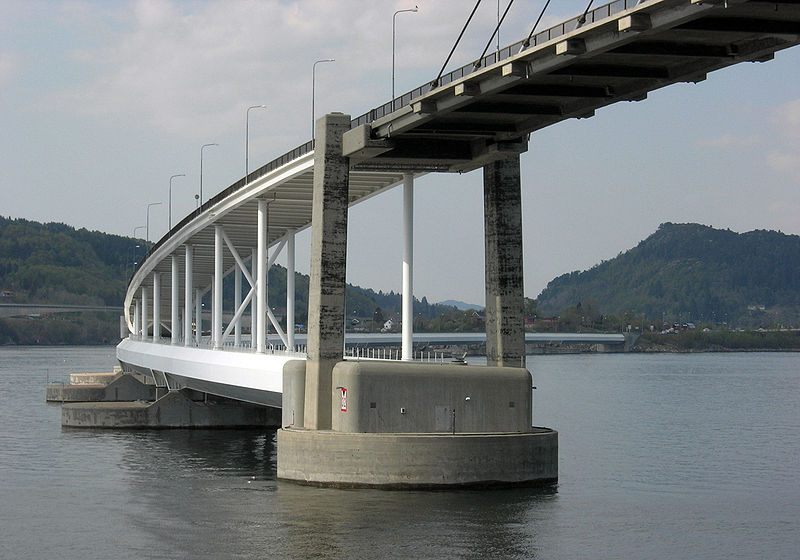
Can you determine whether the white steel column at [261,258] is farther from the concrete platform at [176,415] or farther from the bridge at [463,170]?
the concrete platform at [176,415]

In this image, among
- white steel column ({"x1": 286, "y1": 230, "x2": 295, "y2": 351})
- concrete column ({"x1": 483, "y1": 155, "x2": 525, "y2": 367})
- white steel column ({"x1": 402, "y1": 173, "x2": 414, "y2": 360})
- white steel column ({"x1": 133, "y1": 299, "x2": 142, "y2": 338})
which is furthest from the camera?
white steel column ({"x1": 133, "y1": 299, "x2": 142, "y2": 338})

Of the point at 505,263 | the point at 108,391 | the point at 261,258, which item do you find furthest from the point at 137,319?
the point at 505,263

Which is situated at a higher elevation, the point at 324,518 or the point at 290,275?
the point at 290,275

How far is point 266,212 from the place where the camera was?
66250 millimetres

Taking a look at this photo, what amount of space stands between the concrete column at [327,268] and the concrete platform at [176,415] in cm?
2727

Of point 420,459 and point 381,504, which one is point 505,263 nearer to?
point 420,459

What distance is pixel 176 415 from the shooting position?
77312 mm

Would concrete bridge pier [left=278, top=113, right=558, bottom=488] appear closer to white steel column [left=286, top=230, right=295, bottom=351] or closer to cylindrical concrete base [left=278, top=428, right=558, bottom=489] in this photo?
cylindrical concrete base [left=278, top=428, right=558, bottom=489]

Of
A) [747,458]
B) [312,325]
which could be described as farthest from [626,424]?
[312,325]

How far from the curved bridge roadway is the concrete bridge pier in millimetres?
2265

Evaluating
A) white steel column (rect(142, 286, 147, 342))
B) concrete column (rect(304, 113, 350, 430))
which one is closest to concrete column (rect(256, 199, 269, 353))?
concrete column (rect(304, 113, 350, 430))

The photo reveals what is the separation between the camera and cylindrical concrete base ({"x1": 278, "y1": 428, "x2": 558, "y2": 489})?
45.3m

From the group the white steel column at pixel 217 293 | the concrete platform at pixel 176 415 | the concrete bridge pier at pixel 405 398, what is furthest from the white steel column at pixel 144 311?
the concrete bridge pier at pixel 405 398

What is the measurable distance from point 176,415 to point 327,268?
30526mm
